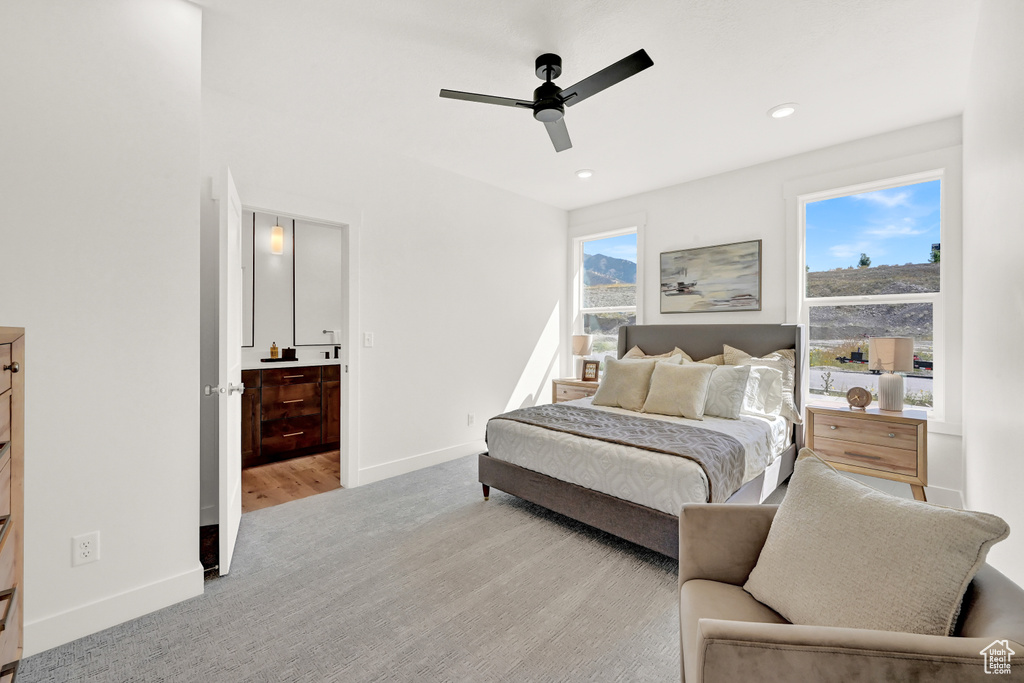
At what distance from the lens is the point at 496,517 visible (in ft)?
9.32

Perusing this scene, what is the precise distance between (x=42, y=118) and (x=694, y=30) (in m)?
2.75

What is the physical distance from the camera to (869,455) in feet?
9.84

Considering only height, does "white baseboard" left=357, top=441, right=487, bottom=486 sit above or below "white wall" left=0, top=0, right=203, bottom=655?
below

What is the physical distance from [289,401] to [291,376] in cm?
23

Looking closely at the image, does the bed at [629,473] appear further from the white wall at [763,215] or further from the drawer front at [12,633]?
the drawer front at [12,633]

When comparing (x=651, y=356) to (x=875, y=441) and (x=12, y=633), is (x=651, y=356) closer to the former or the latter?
(x=875, y=441)

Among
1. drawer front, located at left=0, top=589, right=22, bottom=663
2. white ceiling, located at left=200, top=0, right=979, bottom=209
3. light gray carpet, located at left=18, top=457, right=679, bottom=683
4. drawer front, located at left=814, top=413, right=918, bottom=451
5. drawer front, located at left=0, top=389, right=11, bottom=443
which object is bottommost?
light gray carpet, located at left=18, top=457, right=679, bottom=683

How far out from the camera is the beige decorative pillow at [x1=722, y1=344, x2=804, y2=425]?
3357 millimetres

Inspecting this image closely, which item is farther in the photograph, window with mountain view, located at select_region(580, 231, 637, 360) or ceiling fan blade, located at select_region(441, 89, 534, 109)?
window with mountain view, located at select_region(580, 231, 637, 360)

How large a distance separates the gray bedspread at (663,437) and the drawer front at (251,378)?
7.35 ft

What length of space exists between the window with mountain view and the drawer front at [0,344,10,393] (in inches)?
179

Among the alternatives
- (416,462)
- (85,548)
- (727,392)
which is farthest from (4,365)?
(727,392)

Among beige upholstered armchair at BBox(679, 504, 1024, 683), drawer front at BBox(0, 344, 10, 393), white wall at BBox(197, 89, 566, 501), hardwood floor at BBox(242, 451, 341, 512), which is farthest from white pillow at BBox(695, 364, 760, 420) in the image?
drawer front at BBox(0, 344, 10, 393)

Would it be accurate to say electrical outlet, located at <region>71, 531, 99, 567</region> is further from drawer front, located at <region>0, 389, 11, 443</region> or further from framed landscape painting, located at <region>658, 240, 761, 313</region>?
framed landscape painting, located at <region>658, 240, 761, 313</region>
